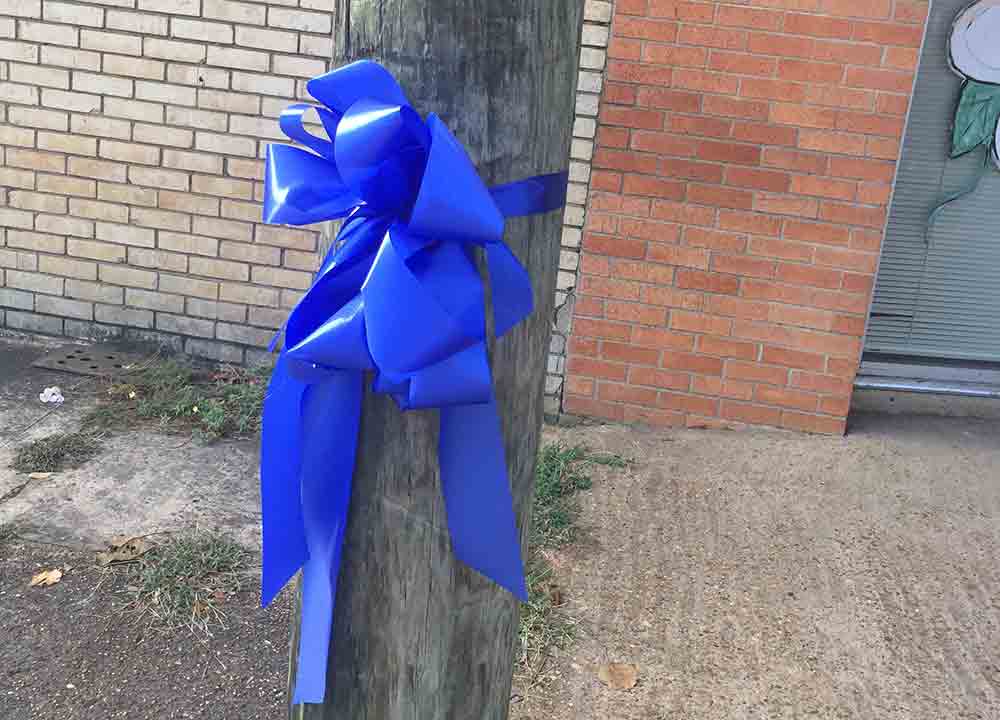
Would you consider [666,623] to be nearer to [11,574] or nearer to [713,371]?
[713,371]

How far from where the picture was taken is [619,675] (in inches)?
117

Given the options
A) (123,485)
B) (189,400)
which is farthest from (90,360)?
(123,485)

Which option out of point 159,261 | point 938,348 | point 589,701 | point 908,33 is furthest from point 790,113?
point 159,261

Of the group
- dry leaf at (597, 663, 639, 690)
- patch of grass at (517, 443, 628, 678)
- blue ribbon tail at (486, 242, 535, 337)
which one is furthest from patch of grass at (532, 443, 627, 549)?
Result: blue ribbon tail at (486, 242, 535, 337)

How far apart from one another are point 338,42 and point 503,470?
25.4 inches

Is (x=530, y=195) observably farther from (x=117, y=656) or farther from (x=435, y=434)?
(x=117, y=656)

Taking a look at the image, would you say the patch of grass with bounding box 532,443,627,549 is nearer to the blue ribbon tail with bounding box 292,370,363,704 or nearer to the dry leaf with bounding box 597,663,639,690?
the dry leaf with bounding box 597,663,639,690

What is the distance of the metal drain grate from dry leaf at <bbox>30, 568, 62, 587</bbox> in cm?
165

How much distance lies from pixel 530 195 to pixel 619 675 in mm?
1846

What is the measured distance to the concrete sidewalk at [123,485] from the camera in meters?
3.67

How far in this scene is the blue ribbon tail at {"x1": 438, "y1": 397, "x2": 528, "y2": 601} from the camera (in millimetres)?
1481

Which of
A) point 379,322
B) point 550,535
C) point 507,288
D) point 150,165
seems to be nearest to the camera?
point 379,322

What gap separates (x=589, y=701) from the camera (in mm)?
2879

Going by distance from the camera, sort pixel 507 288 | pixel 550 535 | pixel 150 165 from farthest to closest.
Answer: pixel 150 165
pixel 550 535
pixel 507 288
